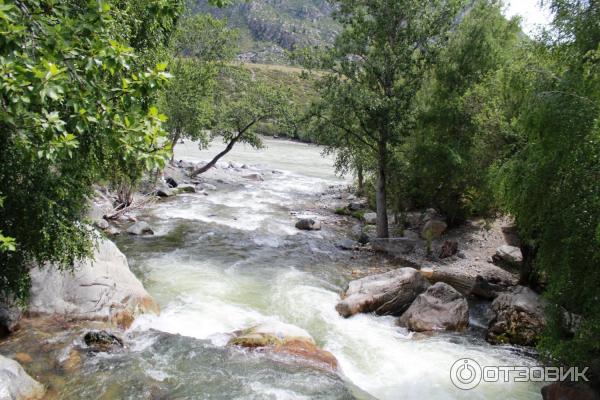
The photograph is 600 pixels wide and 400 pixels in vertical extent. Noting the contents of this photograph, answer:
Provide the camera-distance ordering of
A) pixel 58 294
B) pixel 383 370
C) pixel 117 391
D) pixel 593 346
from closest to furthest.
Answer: pixel 593 346
pixel 117 391
pixel 383 370
pixel 58 294

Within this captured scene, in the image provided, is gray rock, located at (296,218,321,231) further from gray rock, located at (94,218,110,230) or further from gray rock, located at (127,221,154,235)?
gray rock, located at (94,218,110,230)

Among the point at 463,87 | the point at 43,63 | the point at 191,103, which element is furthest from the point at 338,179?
the point at 43,63

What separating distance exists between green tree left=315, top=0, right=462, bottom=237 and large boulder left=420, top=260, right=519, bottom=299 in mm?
6041

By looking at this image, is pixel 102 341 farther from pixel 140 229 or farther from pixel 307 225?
pixel 307 225

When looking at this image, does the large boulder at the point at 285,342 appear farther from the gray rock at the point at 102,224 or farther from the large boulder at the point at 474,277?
the gray rock at the point at 102,224

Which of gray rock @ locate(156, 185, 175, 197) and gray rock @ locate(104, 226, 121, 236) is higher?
gray rock @ locate(156, 185, 175, 197)

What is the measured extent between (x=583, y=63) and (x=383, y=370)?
7849 millimetres

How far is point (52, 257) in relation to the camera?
9.30m

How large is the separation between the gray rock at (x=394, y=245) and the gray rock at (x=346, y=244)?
96 centimetres

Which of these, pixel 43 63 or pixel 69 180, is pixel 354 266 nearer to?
pixel 69 180

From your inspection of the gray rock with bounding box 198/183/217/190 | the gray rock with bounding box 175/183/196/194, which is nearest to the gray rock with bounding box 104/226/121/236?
the gray rock with bounding box 175/183/196/194

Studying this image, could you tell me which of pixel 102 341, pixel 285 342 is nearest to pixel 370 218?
pixel 285 342

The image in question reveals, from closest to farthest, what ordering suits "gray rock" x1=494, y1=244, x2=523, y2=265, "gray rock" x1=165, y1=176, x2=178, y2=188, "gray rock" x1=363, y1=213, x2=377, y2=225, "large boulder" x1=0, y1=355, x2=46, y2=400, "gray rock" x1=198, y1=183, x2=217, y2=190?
Result: 1. "large boulder" x1=0, y1=355, x2=46, y2=400
2. "gray rock" x1=494, y1=244, x2=523, y2=265
3. "gray rock" x1=363, y1=213, x2=377, y2=225
4. "gray rock" x1=165, y1=176, x2=178, y2=188
5. "gray rock" x1=198, y1=183, x2=217, y2=190

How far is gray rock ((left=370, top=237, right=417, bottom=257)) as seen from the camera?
19922 mm
